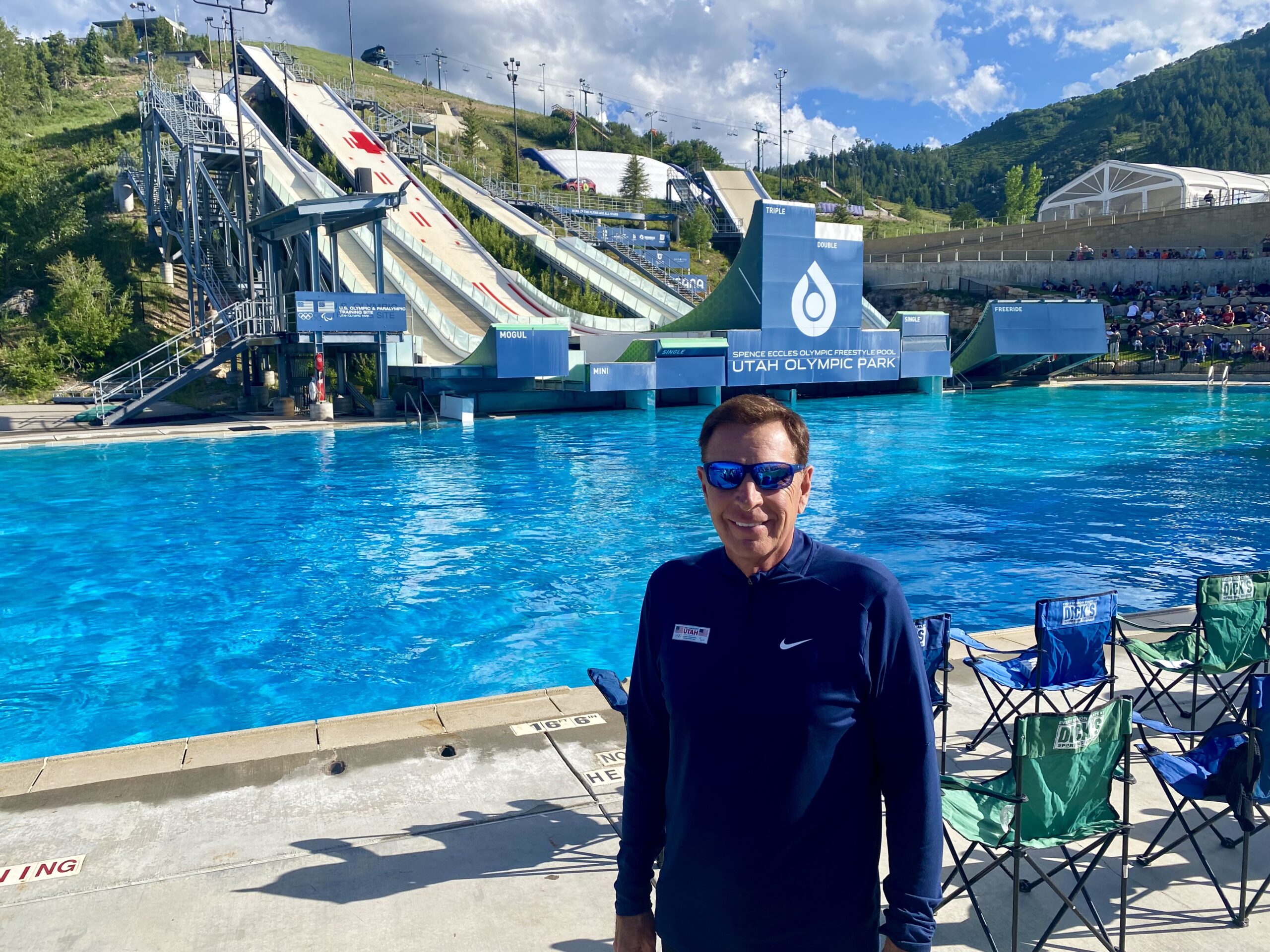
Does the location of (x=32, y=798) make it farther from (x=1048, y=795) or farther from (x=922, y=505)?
(x=922, y=505)

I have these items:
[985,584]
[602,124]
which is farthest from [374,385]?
[602,124]

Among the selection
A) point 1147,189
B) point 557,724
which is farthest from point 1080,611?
point 1147,189

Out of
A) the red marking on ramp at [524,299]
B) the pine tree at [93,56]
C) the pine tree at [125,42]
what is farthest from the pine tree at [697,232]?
the pine tree at [125,42]

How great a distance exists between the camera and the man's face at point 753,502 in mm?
2182

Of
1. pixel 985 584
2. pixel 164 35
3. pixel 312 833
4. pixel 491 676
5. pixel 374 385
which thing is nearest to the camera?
pixel 312 833

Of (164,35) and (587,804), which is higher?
(164,35)

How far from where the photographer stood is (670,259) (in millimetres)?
50656

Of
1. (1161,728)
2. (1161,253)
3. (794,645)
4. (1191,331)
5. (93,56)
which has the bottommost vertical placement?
(1161,728)

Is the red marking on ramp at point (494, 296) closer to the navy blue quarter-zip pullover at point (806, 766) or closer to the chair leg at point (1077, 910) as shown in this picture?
the chair leg at point (1077, 910)

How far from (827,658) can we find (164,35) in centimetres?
13613

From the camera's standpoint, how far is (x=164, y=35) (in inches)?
4493

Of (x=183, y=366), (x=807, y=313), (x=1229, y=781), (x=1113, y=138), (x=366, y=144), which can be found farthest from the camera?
(x=1113, y=138)

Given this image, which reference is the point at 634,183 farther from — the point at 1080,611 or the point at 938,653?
the point at 938,653

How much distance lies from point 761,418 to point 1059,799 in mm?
2293
